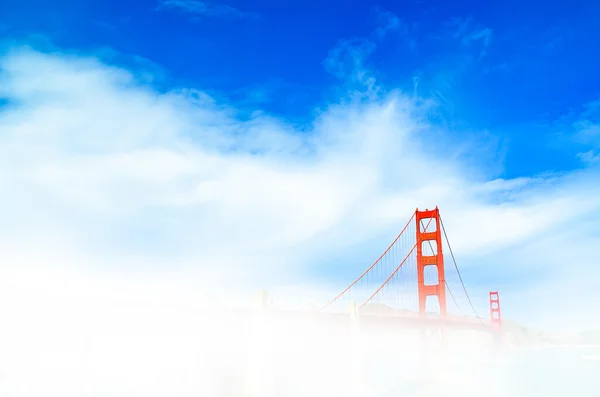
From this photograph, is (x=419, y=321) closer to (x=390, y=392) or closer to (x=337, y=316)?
(x=390, y=392)

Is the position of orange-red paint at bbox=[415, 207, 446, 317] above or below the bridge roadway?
above

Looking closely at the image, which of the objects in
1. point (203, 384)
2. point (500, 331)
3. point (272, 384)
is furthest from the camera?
point (500, 331)

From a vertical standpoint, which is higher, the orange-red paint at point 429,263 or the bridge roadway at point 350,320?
the orange-red paint at point 429,263

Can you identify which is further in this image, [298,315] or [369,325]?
[369,325]

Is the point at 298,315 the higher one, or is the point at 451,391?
the point at 298,315

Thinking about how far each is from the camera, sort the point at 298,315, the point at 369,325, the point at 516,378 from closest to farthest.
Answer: the point at 298,315, the point at 369,325, the point at 516,378

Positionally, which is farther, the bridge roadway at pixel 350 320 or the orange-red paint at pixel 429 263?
the orange-red paint at pixel 429 263

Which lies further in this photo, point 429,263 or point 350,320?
point 429,263

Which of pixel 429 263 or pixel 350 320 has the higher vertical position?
pixel 429 263

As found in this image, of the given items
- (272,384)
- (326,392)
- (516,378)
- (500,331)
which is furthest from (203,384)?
(500,331)

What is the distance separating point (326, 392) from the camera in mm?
28109

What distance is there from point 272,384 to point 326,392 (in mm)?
11111

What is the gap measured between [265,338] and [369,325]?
27.9ft

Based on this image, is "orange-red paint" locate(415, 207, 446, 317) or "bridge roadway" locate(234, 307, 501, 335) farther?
"orange-red paint" locate(415, 207, 446, 317)
